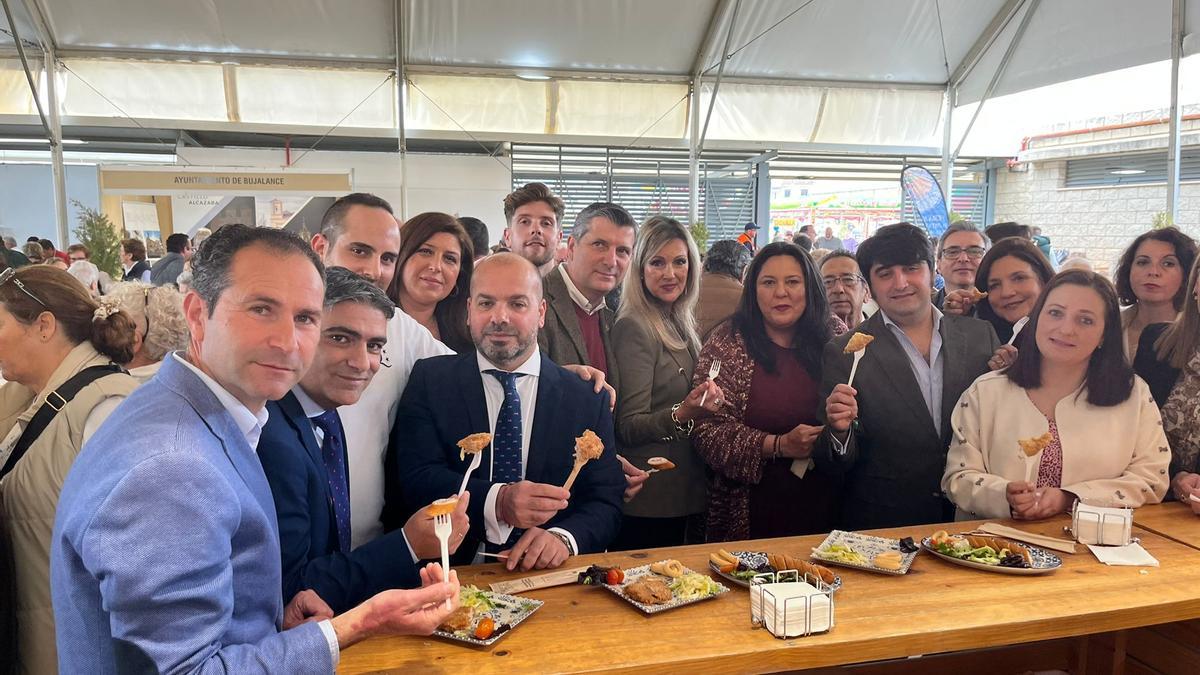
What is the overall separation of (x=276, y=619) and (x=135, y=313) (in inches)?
59.5

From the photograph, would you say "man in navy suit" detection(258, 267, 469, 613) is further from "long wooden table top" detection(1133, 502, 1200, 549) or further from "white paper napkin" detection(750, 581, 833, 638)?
"long wooden table top" detection(1133, 502, 1200, 549)


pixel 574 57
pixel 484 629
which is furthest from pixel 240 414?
pixel 574 57

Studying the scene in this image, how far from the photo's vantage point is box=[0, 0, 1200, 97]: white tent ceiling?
947 centimetres

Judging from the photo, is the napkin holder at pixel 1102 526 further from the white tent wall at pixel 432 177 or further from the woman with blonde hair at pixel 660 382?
the white tent wall at pixel 432 177

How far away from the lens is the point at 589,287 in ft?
10.4

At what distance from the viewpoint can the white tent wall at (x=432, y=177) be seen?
1238 centimetres

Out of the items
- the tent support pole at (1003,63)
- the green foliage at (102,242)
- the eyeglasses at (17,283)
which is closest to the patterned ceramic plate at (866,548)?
the eyeglasses at (17,283)

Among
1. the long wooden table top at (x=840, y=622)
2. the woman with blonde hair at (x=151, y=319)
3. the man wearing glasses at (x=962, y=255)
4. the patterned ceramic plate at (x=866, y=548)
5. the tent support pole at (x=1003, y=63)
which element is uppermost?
the tent support pole at (x=1003, y=63)

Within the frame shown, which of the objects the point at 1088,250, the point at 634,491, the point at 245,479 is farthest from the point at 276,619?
the point at 1088,250

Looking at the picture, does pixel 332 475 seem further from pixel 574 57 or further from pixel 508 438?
pixel 574 57

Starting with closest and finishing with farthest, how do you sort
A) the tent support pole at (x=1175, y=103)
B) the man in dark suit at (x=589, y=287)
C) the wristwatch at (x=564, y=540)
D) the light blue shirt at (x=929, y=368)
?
the wristwatch at (x=564, y=540) → the light blue shirt at (x=929, y=368) → the man in dark suit at (x=589, y=287) → the tent support pole at (x=1175, y=103)

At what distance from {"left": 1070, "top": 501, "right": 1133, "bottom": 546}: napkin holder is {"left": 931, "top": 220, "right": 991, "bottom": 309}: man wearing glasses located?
194 centimetres

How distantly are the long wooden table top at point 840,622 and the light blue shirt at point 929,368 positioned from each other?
0.74 metres

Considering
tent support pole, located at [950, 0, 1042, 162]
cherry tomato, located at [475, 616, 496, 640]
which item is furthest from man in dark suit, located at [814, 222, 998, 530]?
tent support pole, located at [950, 0, 1042, 162]
